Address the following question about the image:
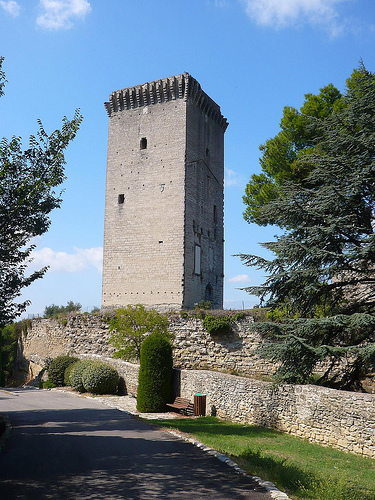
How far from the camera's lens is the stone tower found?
2636 cm

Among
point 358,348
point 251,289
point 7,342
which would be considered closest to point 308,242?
point 251,289

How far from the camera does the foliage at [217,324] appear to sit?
20984 millimetres

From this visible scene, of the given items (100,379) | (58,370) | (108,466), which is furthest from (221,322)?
(108,466)

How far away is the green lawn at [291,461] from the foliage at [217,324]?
6634 millimetres

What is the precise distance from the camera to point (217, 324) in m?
21.1

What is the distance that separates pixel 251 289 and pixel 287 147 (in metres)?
8.66

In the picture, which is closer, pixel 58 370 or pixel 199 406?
pixel 199 406

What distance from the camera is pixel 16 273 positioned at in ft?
38.9

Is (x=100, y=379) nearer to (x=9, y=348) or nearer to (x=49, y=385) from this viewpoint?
(x=49, y=385)

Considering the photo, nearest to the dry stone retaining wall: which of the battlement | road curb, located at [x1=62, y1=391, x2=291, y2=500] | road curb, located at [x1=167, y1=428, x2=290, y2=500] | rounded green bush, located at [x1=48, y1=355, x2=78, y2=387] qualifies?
rounded green bush, located at [x1=48, y1=355, x2=78, y2=387]

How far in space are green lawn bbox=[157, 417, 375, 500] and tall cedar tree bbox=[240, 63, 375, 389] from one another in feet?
6.92

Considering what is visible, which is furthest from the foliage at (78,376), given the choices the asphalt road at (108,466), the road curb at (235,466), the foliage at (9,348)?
the foliage at (9,348)

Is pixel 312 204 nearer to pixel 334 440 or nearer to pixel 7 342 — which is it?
pixel 334 440

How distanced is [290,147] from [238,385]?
10941 millimetres
